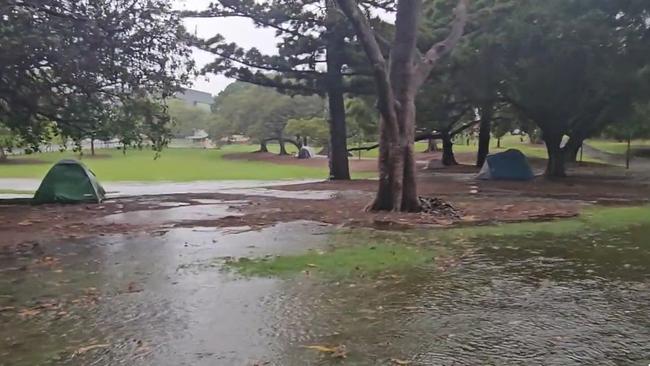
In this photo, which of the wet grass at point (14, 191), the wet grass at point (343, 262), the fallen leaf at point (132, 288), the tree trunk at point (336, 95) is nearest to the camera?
the fallen leaf at point (132, 288)

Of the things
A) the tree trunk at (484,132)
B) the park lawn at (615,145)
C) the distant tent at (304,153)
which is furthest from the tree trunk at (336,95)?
the park lawn at (615,145)

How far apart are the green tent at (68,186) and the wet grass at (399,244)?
28.8 feet

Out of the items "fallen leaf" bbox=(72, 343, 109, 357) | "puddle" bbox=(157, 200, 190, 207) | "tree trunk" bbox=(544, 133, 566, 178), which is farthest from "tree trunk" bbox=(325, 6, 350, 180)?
"fallen leaf" bbox=(72, 343, 109, 357)

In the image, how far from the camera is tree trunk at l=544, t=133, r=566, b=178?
975 inches

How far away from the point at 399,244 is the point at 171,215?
6.13 m

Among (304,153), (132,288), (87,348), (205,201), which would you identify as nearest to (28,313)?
(132,288)

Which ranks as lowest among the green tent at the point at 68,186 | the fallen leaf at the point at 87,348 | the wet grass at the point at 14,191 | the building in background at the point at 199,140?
the wet grass at the point at 14,191

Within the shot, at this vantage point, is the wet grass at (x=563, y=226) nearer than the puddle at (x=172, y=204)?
Yes

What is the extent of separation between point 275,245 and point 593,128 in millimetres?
20975

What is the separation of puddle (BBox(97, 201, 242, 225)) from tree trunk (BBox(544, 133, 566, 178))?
49.0ft

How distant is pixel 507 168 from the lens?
24.0 metres

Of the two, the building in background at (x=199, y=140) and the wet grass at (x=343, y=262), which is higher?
the building in background at (x=199, y=140)

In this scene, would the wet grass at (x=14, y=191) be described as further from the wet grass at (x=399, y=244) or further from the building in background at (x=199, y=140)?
the building in background at (x=199, y=140)

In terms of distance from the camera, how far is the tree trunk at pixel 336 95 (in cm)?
2176
